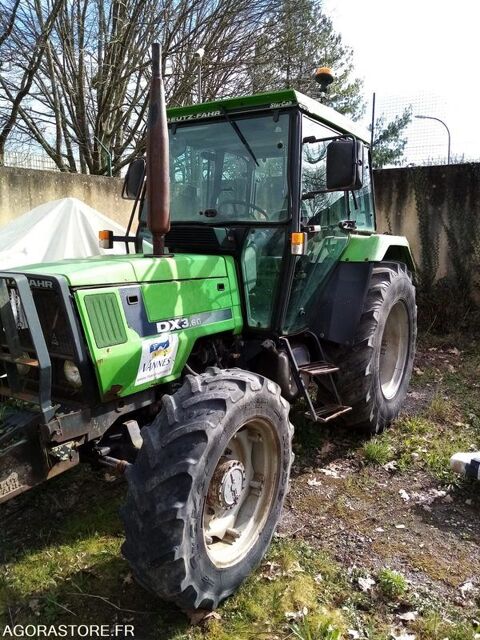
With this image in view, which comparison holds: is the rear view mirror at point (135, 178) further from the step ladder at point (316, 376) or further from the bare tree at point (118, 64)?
the bare tree at point (118, 64)

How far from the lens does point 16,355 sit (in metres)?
2.42

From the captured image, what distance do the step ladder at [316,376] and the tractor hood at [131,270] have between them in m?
0.75

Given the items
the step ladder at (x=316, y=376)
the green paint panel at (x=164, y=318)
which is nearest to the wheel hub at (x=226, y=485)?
the green paint panel at (x=164, y=318)

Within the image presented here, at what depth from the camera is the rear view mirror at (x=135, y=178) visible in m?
3.71

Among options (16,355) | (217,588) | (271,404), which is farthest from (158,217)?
(217,588)

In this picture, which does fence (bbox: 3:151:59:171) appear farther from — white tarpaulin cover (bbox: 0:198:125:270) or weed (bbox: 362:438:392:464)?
weed (bbox: 362:438:392:464)

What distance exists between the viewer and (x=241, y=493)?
270 cm

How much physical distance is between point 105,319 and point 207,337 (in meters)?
0.80

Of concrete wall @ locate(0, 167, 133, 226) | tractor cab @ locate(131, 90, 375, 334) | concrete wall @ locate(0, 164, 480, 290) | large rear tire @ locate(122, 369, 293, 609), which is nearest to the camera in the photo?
large rear tire @ locate(122, 369, 293, 609)

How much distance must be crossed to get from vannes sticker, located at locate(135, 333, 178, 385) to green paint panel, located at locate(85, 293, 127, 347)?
16 centimetres

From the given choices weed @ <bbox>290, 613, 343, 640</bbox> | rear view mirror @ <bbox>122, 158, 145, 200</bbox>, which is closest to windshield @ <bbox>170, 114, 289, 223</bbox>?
rear view mirror @ <bbox>122, 158, 145, 200</bbox>

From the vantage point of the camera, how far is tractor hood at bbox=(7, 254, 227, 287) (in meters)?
2.47

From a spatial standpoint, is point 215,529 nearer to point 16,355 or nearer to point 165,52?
point 16,355

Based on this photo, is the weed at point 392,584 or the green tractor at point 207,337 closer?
the green tractor at point 207,337
